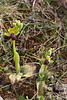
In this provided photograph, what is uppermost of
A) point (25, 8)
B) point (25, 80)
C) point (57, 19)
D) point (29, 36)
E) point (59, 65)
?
point (25, 8)

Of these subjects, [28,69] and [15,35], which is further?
[28,69]

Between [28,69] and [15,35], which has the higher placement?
[15,35]

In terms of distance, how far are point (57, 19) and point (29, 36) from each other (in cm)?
60

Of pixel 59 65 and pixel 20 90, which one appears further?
pixel 59 65

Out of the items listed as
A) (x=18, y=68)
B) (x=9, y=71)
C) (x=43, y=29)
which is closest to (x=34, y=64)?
(x=18, y=68)

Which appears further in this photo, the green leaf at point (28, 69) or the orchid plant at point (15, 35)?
the green leaf at point (28, 69)

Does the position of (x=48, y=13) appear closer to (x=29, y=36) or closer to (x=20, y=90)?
(x=29, y=36)

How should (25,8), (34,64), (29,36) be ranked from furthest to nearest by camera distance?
(25,8) < (29,36) < (34,64)

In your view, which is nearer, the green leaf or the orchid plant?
the orchid plant

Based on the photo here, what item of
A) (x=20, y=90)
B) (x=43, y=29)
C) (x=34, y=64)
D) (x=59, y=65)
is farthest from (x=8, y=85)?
(x=43, y=29)

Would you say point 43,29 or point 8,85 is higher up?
point 43,29

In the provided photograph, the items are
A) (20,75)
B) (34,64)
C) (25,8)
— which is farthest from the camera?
(25,8)

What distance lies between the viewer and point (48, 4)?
204 centimetres

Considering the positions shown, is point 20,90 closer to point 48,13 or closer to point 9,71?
point 9,71
